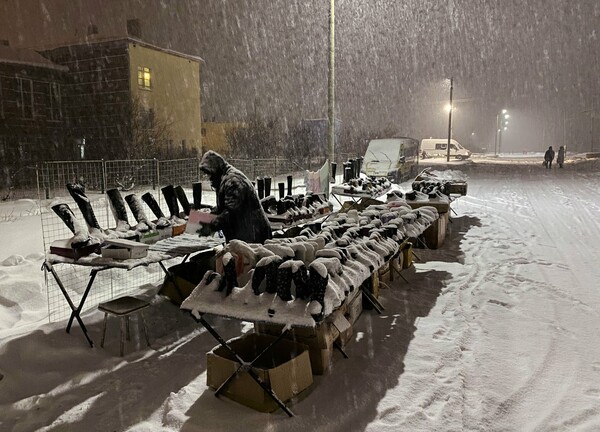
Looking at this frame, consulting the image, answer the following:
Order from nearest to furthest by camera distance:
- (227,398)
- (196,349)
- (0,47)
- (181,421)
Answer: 1. (181,421)
2. (227,398)
3. (196,349)
4. (0,47)

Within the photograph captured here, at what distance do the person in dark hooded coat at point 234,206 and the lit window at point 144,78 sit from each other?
23.1 m

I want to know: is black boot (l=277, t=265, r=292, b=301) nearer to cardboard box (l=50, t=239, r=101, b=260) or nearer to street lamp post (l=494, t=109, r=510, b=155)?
cardboard box (l=50, t=239, r=101, b=260)

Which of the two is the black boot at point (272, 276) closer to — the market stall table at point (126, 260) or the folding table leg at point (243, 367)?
the folding table leg at point (243, 367)

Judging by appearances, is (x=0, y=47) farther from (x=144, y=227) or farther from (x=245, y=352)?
(x=245, y=352)

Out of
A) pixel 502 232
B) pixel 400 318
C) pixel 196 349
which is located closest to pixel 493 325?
pixel 400 318

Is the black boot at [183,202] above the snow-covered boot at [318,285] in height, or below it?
above

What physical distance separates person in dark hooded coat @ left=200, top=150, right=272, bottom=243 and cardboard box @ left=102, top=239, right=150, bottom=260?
3.11ft

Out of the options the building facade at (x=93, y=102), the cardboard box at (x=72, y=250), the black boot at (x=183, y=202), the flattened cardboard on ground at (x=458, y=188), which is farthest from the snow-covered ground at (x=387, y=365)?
the building facade at (x=93, y=102)

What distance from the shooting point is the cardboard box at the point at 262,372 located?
12.1 ft

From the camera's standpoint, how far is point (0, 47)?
24141 millimetres

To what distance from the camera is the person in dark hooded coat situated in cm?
564

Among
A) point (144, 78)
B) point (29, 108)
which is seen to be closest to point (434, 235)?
point (144, 78)

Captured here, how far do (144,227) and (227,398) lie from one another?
2558mm

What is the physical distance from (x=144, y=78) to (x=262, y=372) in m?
26.4
